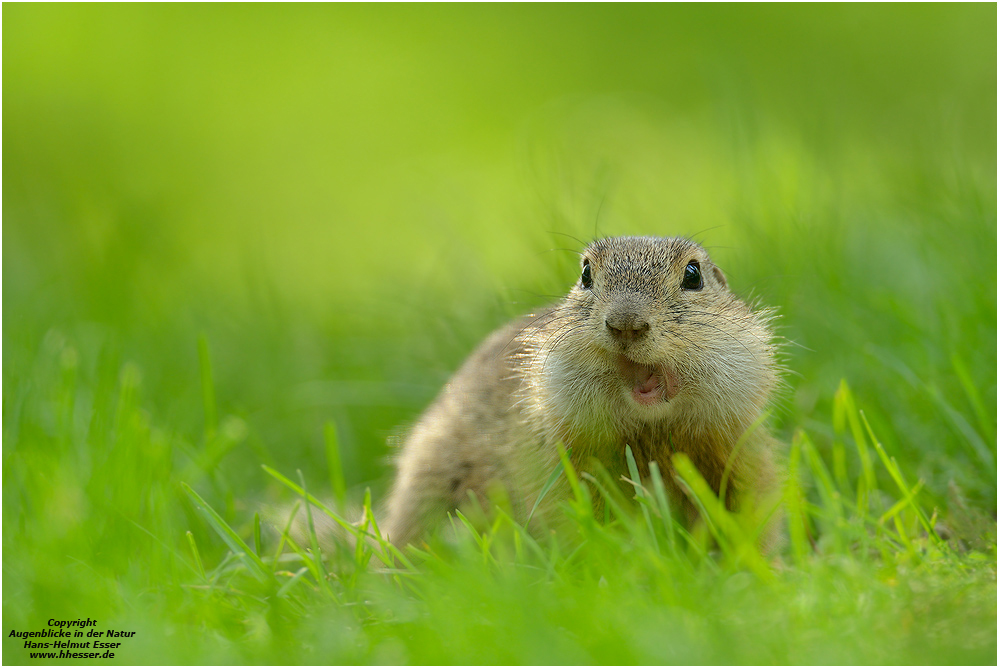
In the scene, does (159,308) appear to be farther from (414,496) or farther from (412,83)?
(412,83)

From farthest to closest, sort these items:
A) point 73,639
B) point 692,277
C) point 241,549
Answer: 1. point 692,277
2. point 241,549
3. point 73,639

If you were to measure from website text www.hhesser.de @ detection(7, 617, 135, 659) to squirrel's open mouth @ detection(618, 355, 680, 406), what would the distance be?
1.80 m

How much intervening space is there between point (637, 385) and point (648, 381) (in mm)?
42

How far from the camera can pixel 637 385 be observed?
3004 millimetres

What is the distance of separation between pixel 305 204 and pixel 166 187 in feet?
7.02

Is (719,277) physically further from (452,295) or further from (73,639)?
(73,639)

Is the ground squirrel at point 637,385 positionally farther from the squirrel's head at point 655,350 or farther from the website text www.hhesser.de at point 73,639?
the website text www.hhesser.de at point 73,639

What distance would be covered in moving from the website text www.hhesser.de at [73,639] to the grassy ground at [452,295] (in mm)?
35

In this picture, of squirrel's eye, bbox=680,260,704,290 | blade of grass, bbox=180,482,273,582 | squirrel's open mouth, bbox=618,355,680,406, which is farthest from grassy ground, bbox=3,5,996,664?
squirrel's eye, bbox=680,260,704,290

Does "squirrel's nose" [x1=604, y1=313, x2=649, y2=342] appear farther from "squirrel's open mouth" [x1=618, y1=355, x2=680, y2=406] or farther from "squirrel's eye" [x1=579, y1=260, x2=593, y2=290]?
"squirrel's eye" [x1=579, y1=260, x2=593, y2=290]

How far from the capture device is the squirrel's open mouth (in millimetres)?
2977

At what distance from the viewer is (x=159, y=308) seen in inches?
230

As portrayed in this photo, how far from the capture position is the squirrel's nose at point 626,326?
9.30ft

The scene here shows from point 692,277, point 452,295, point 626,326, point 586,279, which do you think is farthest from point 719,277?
point 452,295
